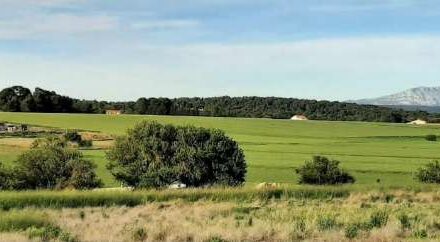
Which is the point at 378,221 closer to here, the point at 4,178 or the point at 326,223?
the point at 326,223

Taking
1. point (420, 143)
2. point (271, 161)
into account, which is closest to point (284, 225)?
point (271, 161)

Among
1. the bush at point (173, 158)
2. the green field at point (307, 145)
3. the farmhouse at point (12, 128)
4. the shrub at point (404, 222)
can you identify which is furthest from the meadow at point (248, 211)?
Result: the farmhouse at point (12, 128)

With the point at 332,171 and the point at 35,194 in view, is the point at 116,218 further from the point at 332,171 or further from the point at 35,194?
the point at 332,171

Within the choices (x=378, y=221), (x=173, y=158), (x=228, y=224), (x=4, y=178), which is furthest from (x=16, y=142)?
(x=378, y=221)

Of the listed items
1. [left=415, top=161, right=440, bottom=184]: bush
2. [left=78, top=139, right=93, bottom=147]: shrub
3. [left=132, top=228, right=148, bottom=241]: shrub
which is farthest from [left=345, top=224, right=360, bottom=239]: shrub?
[left=78, top=139, right=93, bottom=147]: shrub

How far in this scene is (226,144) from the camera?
140 ft

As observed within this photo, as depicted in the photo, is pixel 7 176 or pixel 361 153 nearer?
pixel 7 176

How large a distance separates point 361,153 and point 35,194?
5182cm

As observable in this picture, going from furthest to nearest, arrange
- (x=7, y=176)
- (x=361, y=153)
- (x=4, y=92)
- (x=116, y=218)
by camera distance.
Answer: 1. (x=4, y=92)
2. (x=361, y=153)
3. (x=7, y=176)
4. (x=116, y=218)

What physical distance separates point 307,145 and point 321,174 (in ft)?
118

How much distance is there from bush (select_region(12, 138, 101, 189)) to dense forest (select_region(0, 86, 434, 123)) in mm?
97824

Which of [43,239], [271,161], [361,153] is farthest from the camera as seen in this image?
[361,153]

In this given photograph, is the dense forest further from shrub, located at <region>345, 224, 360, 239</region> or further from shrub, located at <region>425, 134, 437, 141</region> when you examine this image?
shrub, located at <region>345, 224, 360, 239</region>

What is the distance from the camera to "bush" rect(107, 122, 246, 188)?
1614 inches
